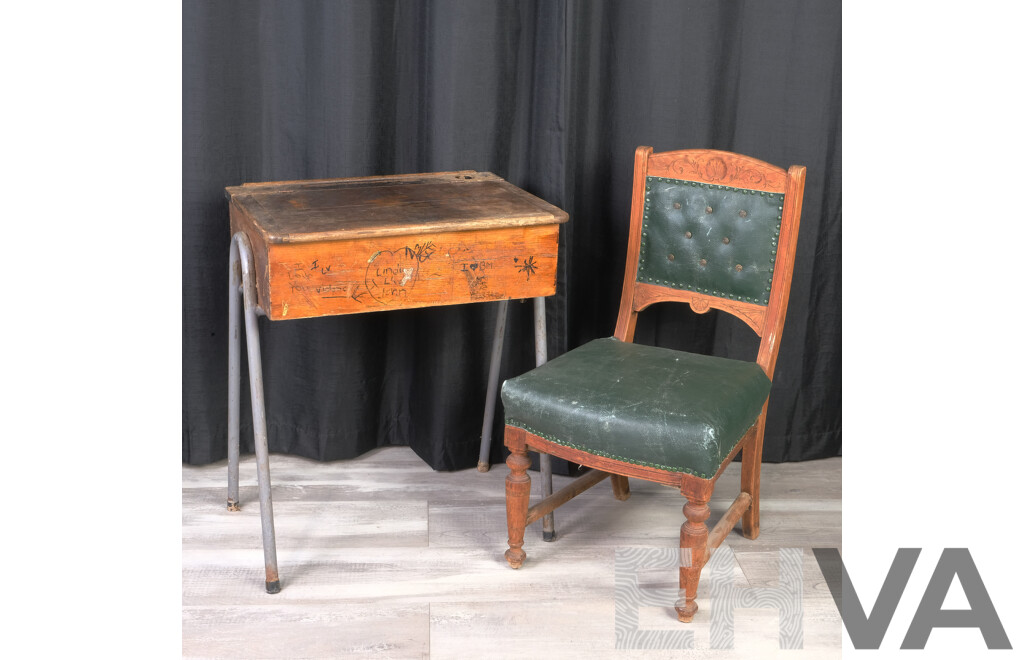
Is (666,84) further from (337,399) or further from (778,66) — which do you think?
(337,399)

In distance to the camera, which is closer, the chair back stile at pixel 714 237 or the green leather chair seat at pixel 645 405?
the green leather chair seat at pixel 645 405

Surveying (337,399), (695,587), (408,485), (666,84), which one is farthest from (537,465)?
(666,84)

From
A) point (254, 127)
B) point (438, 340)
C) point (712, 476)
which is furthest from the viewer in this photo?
point (438, 340)

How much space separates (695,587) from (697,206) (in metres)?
0.88

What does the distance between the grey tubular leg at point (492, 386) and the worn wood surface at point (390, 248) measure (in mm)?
395

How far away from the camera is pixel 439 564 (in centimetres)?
252

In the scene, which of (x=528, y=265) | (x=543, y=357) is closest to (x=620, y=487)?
(x=543, y=357)

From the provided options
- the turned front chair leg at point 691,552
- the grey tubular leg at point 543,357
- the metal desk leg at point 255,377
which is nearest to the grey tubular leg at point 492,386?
the grey tubular leg at point 543,357

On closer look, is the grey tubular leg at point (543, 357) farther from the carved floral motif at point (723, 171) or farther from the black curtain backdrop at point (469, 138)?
the carved floral motif at point (723, 171)

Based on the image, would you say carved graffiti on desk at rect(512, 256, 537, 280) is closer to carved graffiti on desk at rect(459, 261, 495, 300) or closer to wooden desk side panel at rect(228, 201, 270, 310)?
carved graffiti on desk at rect(459, 261, 495, 300)

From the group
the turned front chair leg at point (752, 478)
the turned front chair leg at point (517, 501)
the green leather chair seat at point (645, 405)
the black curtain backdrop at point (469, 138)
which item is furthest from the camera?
the black curtain backdrop at point (469, 138)

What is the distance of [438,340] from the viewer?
2936 millimetres

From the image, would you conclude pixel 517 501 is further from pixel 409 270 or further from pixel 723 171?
pixel 723 171

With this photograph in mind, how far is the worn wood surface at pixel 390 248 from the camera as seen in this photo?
221 cm
